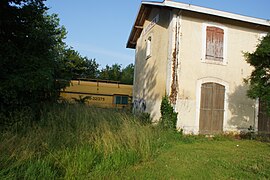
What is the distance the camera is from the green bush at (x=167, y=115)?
11.1 m

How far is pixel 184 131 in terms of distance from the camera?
38.7 ft

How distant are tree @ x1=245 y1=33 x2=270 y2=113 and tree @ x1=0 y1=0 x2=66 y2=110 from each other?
293 inches

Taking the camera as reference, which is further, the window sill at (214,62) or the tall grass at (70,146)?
the window sill at (214,62)

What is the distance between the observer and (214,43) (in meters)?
12.3

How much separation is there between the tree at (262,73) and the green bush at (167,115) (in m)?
3.34

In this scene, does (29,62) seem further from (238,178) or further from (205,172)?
(238,178)

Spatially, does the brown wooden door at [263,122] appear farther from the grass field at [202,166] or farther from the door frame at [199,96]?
the grass field at [202,166]

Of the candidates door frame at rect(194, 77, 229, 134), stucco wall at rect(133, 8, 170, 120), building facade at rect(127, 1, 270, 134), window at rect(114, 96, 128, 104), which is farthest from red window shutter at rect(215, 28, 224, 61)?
window at rect(114, 96, 128, 104)

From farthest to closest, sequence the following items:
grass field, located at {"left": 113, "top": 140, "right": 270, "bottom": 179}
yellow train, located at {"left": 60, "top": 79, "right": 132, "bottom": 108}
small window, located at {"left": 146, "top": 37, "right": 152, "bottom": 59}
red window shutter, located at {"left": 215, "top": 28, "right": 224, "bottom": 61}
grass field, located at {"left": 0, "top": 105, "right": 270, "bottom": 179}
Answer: yellow train, located at {"left": 60, "top": 79, "right": 132, "bottom": 108}, small window, located at {"left": 146, "top": 37, "right": 152, "bottom": 59}, red window shutter, located at {"left": 215, "top": 28, "right": 224, "bottom": 61}, grass field, located at {"left": 113, "top": 140, "right": 270, "bottom": 179}, grass field, located at {"left": 0, "top": 105, "right": 270, "bottom": 179}

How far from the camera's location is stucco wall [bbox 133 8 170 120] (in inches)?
513

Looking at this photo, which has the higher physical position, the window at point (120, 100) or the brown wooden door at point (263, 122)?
the window at point (120, 100)

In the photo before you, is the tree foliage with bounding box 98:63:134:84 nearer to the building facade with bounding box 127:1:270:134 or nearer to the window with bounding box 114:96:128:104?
the window with bounding box 114:96:128:104

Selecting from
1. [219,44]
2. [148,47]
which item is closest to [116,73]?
[148,47]

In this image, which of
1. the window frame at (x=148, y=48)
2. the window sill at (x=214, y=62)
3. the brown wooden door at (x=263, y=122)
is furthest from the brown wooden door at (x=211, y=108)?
the window frame at (x=148, y=48)
